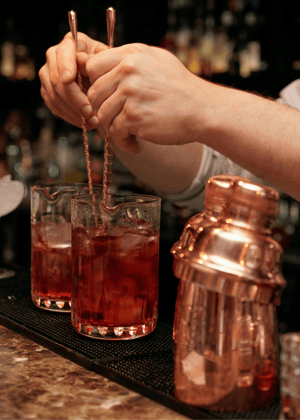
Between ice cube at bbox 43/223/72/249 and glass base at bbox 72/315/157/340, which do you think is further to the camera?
ice cube at bbox 43/223/72/249

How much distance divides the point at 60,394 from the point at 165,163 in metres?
0.91

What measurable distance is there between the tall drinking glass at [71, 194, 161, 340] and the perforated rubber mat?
0.03m

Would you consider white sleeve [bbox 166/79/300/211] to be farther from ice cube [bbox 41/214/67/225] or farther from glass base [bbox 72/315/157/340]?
glass base [bbox 72/315/157/340]

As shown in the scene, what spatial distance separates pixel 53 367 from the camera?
2.39 feet

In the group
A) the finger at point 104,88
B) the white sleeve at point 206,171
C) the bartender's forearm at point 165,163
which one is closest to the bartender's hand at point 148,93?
the finger at point 104,88

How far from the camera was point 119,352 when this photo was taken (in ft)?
2.49

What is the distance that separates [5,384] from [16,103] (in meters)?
3.33

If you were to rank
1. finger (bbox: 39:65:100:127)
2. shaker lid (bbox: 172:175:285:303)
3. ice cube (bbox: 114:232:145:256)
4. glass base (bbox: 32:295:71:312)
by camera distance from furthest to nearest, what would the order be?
1. finger (bbox: 39:65:100:127)
2. glass base (bbox: 32:295:71:312)
3. ice cube (bbox: 114:232:145:256)
4. shaker lid (bbox: 172:175:285:303)

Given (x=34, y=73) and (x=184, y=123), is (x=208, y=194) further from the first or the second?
(x=34, y=73)

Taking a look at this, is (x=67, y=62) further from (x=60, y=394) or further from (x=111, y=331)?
(x=60, y=394)

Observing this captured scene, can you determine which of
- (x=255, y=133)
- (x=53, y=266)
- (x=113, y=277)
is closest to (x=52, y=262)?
(x=53, y=266)

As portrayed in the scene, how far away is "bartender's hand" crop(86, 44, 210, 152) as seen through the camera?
2.77 ft

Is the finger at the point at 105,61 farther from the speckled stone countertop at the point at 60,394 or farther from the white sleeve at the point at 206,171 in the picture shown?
the white sleeve at the point at 206,171

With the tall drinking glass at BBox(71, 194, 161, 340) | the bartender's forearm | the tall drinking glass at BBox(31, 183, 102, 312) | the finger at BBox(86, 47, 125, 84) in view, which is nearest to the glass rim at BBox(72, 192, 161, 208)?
the tall drinking glass at BBox(71, 194, 161, 340)
